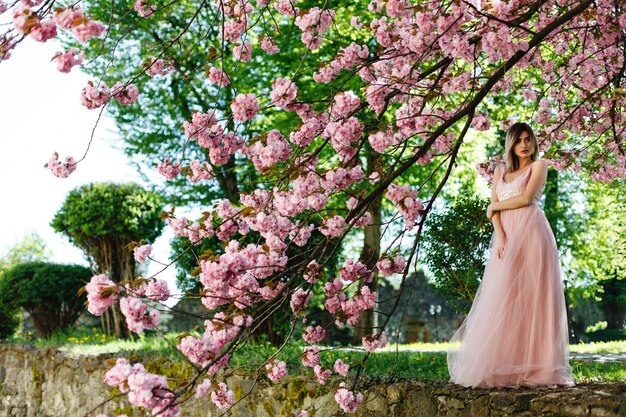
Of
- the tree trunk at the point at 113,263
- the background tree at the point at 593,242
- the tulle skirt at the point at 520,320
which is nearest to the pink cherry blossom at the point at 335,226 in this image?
the tulle skirt at the point at 520,320

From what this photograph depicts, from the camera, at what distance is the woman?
444 centimetres

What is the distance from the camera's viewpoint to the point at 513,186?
4.71 metres

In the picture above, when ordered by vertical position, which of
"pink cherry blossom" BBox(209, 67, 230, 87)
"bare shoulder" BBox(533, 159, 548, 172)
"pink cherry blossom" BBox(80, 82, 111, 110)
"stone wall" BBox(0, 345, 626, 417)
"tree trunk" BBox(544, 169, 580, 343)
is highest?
"tree trunk" BBox(544, 169, 580, 343)

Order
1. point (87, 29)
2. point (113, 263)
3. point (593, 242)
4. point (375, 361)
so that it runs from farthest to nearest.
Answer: point (593, 242) → point (113, 263) → point (375, 361) → point (87, 29)

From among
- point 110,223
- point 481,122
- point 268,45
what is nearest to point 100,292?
point 268,45

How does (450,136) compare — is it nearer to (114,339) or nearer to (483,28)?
(483,28)

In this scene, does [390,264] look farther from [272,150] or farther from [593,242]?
[593,242]

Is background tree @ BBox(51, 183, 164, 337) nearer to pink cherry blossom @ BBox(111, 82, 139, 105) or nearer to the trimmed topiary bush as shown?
the trimmed topiary bush

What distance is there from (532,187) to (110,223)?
316 inches

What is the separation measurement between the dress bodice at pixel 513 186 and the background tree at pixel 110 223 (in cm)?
737

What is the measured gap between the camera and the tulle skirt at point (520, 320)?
444 cm

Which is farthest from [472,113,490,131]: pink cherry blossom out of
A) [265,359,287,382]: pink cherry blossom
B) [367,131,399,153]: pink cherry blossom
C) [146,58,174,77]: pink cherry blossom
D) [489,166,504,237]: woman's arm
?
[265,359,287,382]: pink cherry blossom

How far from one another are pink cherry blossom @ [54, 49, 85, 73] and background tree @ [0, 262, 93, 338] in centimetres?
901

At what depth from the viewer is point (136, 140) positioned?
14.4m
